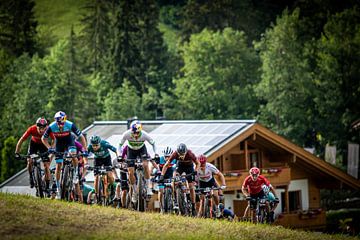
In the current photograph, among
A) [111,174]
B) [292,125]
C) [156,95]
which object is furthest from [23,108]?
[111,174]

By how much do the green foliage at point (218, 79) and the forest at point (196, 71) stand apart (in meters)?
0.11

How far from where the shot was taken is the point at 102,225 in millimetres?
27969

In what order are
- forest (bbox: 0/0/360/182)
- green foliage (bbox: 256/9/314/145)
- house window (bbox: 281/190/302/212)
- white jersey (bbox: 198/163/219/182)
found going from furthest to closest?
green foliage (bbox: 256/9/314/145) → forest (bbox: 0/0/360/182) → house window (bbox: 281/190/302/212) → white jersey (bbox: 198/163/219/182)

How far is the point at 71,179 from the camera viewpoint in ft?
110

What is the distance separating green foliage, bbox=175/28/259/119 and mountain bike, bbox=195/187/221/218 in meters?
72.1

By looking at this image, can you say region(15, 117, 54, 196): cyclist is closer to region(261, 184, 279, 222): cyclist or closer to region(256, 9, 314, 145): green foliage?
region(261, 184, 279, 222): cyclist

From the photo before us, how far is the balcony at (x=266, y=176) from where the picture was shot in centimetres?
5875

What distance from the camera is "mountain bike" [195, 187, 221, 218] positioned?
35969mm

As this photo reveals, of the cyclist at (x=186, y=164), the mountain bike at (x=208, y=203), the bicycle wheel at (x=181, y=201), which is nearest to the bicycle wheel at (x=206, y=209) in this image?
the mountain bike at (x=208, y=203)

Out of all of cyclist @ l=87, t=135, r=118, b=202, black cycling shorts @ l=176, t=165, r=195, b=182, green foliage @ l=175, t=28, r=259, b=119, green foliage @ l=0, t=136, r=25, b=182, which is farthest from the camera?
green foliage @ l=175, t=28, r=259, b=119

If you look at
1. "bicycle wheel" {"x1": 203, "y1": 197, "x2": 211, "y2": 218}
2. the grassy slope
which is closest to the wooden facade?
"bicycle wheel" {"x1": 203, "y1": 197, "x2": 211, "y2": 218}

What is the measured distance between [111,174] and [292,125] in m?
69.4

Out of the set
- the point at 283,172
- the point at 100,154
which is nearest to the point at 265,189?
the point at 100,154

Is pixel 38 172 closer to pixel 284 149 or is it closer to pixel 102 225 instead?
pixel 102 225
